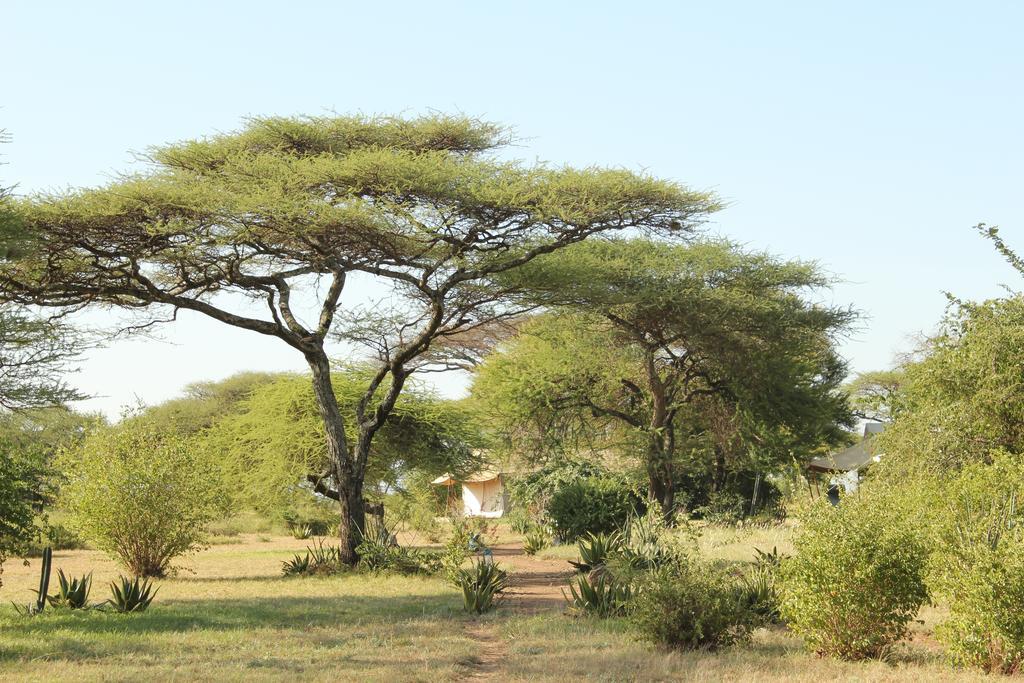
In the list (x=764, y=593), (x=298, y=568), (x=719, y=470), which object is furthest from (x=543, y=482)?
(x=764, y=593)

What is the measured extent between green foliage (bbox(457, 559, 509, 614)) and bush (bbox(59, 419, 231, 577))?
205 inches

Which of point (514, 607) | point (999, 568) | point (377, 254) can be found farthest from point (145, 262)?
point (999, 568)

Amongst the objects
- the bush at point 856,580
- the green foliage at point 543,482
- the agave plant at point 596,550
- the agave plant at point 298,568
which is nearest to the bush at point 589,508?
the green foliage at point 543,482

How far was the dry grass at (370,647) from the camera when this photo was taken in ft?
29.7

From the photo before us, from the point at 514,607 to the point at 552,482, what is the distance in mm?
14378

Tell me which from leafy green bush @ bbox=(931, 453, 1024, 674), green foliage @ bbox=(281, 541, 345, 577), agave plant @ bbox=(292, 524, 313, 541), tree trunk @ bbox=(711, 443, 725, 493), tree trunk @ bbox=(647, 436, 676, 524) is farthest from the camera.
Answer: agave plant @ bbox=(292, 524, 313, 541)

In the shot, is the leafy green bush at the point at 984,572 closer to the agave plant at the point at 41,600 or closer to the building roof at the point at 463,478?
the agave plant at the point at 41,600

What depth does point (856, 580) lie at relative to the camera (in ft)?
30.2

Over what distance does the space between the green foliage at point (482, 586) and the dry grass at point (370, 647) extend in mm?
247

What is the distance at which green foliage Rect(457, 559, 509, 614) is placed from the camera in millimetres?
13820

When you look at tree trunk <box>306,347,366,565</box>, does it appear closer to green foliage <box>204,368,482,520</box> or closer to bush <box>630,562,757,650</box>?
green foliage <box>204,368,482,520</box>

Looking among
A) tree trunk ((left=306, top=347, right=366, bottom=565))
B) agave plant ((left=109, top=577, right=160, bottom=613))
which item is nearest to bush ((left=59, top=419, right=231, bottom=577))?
tree trunk ((left=306, top=347, right=366, bottom=565))

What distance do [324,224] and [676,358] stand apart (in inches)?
606

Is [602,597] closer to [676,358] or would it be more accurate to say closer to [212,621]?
[212,621]
